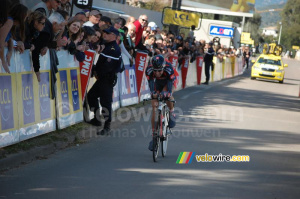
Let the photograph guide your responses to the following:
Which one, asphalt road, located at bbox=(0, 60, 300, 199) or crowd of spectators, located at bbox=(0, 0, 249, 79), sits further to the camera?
crowd of spectators, located at bbox=(0, 0, 249, 79)

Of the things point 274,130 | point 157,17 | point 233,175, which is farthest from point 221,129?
point 157,17

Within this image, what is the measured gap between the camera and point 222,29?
4484 centimetres

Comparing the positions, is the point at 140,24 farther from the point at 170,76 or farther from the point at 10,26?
the point at 10,26

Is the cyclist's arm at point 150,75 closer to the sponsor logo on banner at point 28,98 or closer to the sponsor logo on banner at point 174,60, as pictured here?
the sponsor logo on banner at point 28,98

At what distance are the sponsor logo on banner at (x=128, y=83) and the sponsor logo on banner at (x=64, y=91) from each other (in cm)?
385

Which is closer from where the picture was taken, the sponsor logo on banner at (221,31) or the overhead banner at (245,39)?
the sponsor logo on banner at (221,31)

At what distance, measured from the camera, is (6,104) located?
28.3 feet

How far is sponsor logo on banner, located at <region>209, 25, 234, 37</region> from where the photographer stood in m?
44.3

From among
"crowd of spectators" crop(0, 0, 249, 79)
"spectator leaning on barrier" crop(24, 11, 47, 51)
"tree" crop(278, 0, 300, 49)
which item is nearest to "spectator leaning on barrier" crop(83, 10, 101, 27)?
"crowd of spectators" crop(0, 0, 249, 79)

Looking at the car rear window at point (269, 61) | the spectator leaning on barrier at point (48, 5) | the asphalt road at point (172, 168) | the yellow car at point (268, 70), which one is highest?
the spectator leaning on barrier at point (48, 5)

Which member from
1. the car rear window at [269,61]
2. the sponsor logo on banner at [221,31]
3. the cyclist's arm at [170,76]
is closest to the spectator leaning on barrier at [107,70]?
the cyclist's arm at [170,76]

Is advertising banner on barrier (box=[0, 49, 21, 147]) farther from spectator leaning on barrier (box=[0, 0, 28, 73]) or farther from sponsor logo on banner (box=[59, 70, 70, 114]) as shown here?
sponsor logo on banner (box=[59, 70, 70, 114])

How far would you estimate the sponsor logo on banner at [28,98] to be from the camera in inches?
364

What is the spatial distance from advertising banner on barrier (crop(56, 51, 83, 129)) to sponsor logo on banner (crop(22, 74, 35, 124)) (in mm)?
1213
